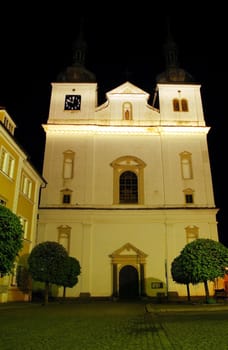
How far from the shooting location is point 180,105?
33781mm

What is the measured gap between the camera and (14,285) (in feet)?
71.4

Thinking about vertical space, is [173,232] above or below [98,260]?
above

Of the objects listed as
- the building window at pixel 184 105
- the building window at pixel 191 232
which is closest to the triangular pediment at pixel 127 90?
the building window at pixel 184 105

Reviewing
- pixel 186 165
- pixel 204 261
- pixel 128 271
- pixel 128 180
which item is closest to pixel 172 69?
pixel 186 165

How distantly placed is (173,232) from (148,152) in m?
8.30

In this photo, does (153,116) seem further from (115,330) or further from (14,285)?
(115,330)

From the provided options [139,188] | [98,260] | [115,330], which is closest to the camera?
[115,330]

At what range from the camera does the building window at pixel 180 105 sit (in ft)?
110

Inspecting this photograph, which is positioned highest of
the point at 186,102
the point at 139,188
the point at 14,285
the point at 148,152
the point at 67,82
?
the point at 67,82

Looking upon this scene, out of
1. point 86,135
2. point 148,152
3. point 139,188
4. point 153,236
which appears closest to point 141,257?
point 153,236

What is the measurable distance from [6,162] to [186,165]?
1771 centimetres

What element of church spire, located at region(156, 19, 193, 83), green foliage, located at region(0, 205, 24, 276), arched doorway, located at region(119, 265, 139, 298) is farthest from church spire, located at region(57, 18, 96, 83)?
green foliage, located at region(0, 205, 24, 276)

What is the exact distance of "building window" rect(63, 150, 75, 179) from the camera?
101 ft

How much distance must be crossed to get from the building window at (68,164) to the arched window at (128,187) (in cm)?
498
